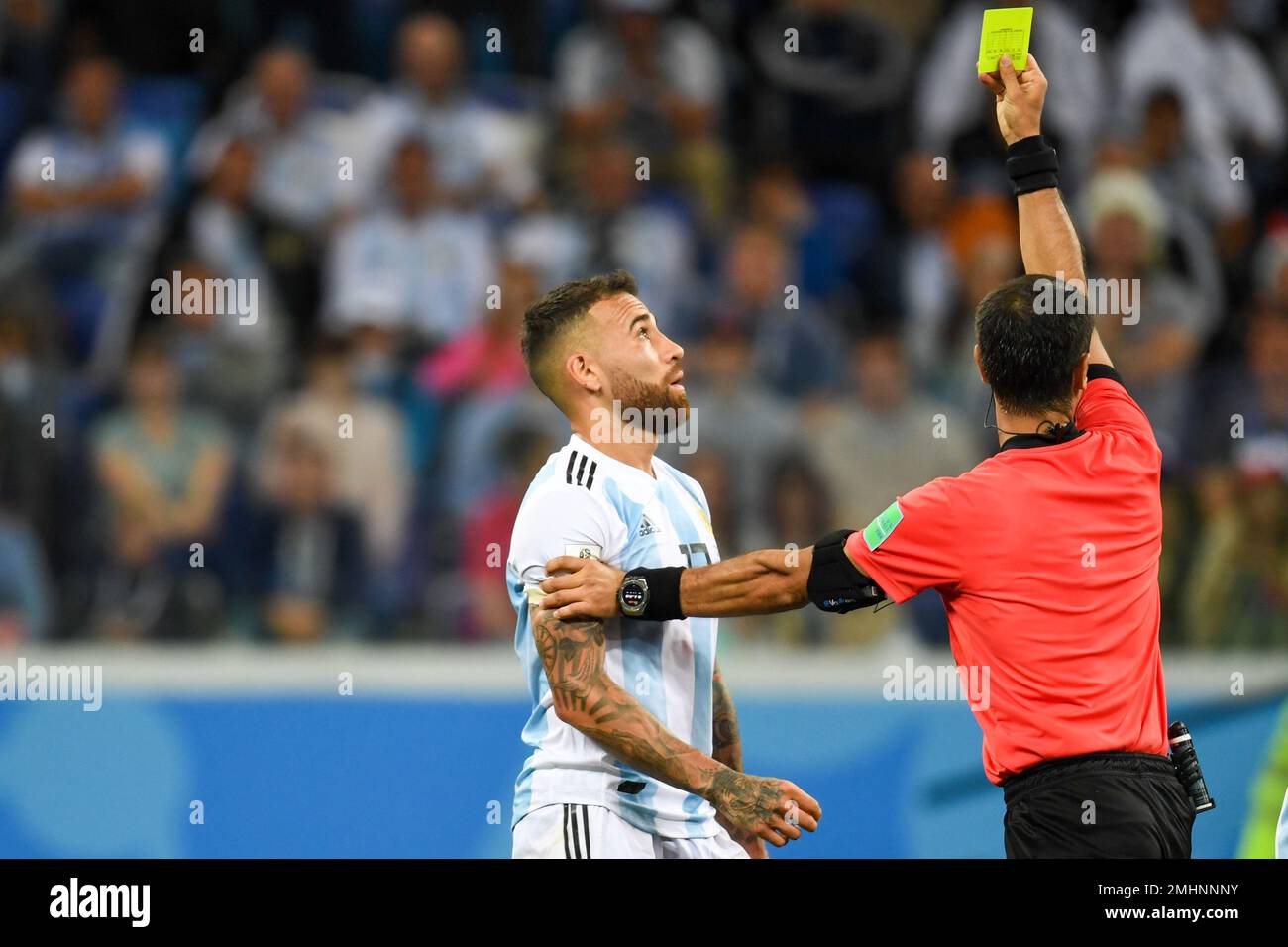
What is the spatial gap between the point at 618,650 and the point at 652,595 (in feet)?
1.03

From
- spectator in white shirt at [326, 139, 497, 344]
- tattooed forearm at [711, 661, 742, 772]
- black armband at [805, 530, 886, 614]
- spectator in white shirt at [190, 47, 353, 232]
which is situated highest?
spectator in white shirt at [190, 47, 353, 232]

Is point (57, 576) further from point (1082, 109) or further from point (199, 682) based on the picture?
point (1082, 109)

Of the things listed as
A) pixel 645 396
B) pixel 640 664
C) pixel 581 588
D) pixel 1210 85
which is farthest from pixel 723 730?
pixel 1210 85

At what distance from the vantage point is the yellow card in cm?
499

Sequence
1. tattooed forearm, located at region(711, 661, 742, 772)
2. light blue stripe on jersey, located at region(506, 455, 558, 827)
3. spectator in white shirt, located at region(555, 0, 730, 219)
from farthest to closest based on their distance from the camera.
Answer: spectator in white shirt, located at region(555, 0, 730, 219), tattooed forearm, located at region(711, 661, 742, 772), light blue stripe on jersey, located at region(506, 455, 558, 827)

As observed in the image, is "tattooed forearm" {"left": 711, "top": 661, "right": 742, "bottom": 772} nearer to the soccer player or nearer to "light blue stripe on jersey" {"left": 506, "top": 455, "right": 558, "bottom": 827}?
the soccer player

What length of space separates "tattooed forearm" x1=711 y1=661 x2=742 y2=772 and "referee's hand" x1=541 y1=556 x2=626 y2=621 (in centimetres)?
76

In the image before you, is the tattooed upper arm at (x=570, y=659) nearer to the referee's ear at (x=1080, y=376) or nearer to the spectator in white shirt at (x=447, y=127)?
the referee's ear at (x=1080, y=376)

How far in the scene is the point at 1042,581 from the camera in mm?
4484

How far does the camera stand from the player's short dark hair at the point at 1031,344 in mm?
A: 4520

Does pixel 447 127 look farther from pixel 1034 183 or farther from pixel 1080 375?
pixel 1080 375

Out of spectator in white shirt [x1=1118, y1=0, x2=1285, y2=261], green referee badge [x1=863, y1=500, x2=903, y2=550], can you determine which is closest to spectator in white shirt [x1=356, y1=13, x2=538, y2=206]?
spectator in white shirt [x1=1118, y1=0, x2=1285, y2=261]

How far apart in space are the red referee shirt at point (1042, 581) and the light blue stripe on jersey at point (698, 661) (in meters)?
0.71

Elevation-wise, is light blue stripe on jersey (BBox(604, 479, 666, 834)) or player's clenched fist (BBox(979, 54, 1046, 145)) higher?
player's clenched fist (BBox(979, 54, 1046, 145))
